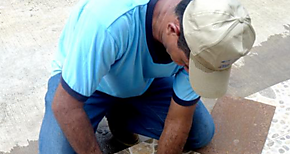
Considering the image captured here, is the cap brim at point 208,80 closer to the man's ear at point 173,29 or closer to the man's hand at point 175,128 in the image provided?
the man's ear at point 173,29

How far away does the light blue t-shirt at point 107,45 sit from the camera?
1578 millimetres

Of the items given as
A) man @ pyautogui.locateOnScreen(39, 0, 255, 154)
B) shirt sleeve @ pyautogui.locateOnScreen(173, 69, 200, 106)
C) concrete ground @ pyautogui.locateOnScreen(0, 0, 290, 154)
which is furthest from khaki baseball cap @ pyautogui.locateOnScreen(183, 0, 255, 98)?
concrete ground @ pyautogui.locateOnScreen(0, 0, 290, 154)

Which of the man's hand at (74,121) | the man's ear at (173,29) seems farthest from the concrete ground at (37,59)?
the man's ear at (173,29)

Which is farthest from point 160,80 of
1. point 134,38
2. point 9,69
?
point 9,69

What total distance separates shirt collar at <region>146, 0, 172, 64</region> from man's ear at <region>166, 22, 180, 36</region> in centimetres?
15

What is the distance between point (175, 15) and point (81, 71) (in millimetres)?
453

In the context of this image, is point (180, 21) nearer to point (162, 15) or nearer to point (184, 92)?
point (162, 15)

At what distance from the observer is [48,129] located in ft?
6.57

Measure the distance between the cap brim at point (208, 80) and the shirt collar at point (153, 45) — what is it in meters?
0.26

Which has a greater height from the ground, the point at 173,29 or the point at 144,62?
the point at 173,29

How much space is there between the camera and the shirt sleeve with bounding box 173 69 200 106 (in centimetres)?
201

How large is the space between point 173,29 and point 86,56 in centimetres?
37

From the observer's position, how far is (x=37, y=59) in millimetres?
3051

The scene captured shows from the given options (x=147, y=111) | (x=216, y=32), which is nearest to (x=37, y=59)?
(x=147, y=111)
